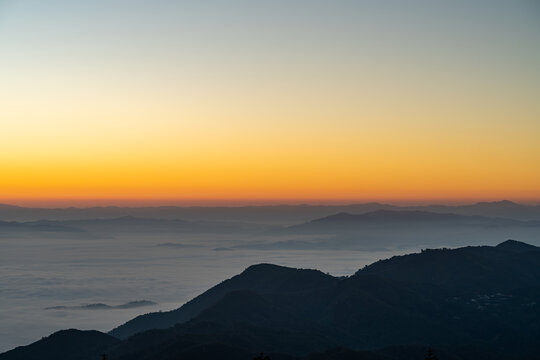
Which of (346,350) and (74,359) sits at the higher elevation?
(346,350)

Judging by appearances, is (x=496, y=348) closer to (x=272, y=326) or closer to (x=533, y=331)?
(x=533, y=331)

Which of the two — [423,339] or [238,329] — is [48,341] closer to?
[238,329]

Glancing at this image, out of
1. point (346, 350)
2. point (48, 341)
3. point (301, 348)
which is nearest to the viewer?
point (346, 350)

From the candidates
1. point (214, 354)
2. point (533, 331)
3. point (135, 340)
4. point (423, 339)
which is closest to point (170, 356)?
point (214, 354)

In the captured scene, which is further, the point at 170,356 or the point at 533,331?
the point at 533,331

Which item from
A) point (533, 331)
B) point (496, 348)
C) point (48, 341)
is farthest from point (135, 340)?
point (533, 331)

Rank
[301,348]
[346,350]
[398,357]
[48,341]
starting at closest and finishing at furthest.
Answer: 1. [346,350]
2. [398,357]
3. [301,348]
4. [48,341]
